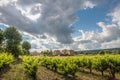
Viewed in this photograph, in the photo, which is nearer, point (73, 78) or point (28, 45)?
point (73, 78)

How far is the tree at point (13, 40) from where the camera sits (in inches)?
2235

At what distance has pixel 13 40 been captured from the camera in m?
59.2

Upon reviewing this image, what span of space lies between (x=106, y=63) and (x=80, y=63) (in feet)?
36.6

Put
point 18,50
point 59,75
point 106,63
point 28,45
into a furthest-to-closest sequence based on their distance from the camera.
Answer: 1. point 28,45
2. point 18,50
3. point 59,75
4. point 106,63

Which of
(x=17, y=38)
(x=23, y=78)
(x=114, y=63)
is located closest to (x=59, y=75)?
(x=23, y=78)

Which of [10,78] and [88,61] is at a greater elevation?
[88,61]

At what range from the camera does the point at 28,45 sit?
10806 centimetres

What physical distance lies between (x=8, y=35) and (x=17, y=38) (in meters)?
3.09

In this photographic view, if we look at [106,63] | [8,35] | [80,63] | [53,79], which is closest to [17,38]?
[8,35]

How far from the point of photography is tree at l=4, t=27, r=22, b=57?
5678cm

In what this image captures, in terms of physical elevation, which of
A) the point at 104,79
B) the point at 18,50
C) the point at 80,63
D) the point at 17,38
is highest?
the point at 17,38

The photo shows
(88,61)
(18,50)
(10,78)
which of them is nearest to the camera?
(10,78)

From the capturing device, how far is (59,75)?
3891 cm

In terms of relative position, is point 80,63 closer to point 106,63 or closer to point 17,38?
point 106,63
